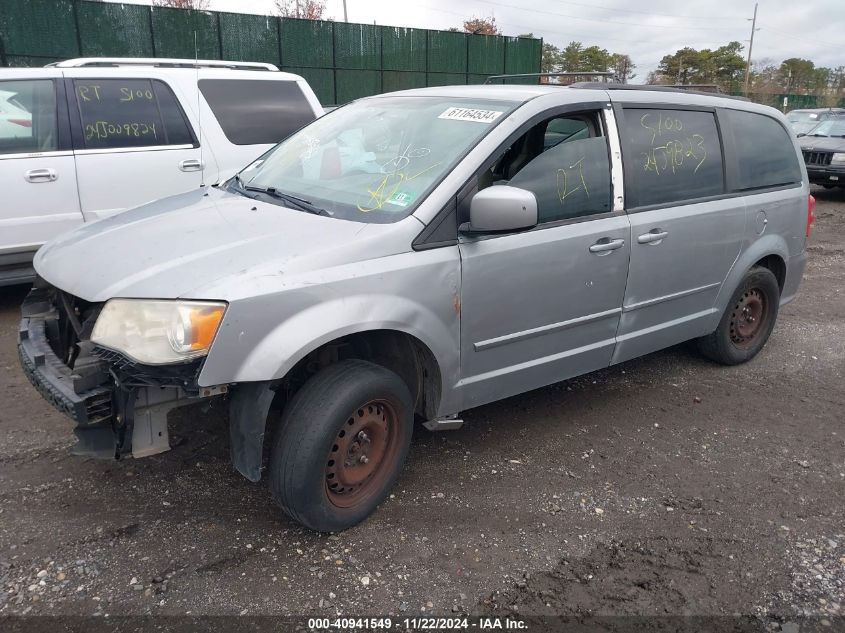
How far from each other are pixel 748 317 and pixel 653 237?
1637 mm

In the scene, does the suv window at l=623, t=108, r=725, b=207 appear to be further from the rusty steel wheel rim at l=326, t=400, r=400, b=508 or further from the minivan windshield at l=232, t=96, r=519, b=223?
the rusty steel wheel rim at l=326, t=400, r=400, b=508

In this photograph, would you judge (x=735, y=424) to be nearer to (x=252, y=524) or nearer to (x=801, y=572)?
(x=801, y=572)

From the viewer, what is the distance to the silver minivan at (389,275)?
257 centimetres

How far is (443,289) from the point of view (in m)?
2.99

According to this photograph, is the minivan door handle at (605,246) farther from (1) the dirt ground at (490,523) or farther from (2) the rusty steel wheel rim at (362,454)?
(2) the rusty steel wheel rim at (362,454)

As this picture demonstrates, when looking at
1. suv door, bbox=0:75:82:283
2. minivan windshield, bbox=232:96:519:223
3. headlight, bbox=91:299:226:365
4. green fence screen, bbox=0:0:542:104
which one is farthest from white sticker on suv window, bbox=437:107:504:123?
green fence screen, bbox=0:0:542:104

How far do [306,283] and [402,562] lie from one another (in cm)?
119

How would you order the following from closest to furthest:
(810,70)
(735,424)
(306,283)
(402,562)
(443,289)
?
(306,283)
(402,562)
(443,289)
(735,424)
(810,70)

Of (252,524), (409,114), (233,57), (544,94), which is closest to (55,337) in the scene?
(252,524)

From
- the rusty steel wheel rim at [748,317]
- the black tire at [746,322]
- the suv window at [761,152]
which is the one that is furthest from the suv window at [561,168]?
the rusty steel wheel rim at [748,317]

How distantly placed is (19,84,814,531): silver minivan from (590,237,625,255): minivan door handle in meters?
0.01

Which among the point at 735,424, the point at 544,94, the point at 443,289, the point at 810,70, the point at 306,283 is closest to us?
the point at 306,283

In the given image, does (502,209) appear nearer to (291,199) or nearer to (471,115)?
(471,115)

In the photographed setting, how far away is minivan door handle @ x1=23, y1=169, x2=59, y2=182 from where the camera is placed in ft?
17.3
